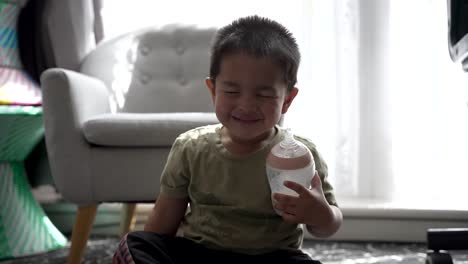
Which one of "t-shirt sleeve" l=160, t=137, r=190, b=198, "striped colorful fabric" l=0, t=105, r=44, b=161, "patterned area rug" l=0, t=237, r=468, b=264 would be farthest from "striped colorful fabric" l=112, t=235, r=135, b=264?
"striped colorful fabric" l=0, t=105, r=44, b=161

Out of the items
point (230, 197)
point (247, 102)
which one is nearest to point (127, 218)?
point (230, 197)

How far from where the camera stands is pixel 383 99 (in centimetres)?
203

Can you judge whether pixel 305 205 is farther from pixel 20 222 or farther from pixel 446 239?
pixel 20 222

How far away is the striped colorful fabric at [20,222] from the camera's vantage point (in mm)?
1672

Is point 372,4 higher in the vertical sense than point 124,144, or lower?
higher

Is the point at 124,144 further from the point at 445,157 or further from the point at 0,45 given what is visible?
the point at 445,157

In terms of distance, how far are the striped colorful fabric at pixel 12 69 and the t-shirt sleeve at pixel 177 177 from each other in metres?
0.92

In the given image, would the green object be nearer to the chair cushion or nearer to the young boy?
the chair cushion

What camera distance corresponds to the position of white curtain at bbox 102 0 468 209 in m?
1.99

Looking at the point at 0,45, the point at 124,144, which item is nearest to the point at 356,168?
the point at 124,144

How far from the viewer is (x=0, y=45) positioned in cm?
189

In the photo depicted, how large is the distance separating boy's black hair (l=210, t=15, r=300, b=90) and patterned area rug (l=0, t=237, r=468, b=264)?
0.90m

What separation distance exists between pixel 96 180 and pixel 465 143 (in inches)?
52.0

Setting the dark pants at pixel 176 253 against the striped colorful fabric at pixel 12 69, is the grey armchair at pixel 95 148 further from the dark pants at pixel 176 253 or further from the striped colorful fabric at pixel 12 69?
the dark pants at pixel 176 253
